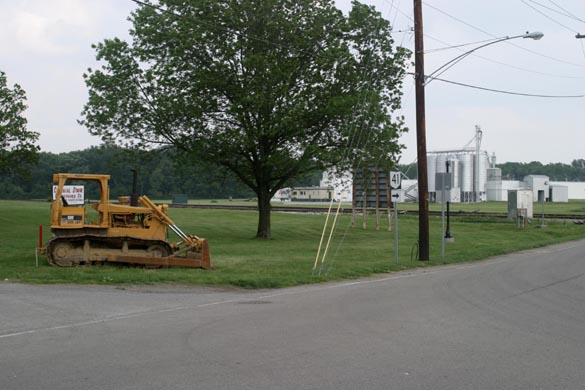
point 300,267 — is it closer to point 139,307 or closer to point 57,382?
point 139,307

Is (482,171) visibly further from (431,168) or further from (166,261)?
(166,261)

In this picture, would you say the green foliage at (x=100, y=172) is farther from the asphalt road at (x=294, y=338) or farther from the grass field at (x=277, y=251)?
the asphalt road at (x=294, y=338)

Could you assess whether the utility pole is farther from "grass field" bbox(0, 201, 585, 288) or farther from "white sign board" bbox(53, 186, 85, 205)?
"white sign board" bbox(53, 186, 85, 205)

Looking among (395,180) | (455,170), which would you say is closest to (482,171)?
(455,170)

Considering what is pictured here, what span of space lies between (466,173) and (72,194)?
10993cm

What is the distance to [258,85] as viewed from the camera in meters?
31.9

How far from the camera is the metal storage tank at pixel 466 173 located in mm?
121750

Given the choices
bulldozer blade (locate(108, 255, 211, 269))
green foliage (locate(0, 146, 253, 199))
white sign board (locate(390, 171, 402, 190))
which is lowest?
bulldozer blade (locate(108, 255, 211, 269))

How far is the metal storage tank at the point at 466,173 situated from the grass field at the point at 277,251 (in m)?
67.7

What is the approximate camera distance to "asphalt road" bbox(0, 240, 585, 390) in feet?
23.6

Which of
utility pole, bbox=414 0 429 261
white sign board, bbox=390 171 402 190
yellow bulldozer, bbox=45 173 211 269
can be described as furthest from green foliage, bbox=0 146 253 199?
yellow bulldozer, bbox=45 173 211 269

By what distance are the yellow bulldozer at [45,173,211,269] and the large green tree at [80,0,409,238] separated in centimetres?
1302

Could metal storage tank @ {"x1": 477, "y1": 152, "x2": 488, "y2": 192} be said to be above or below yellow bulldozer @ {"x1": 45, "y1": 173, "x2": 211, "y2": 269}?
above

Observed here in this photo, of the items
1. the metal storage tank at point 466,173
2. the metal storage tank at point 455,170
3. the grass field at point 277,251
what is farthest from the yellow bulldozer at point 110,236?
the metal storage tank at point 466,173
